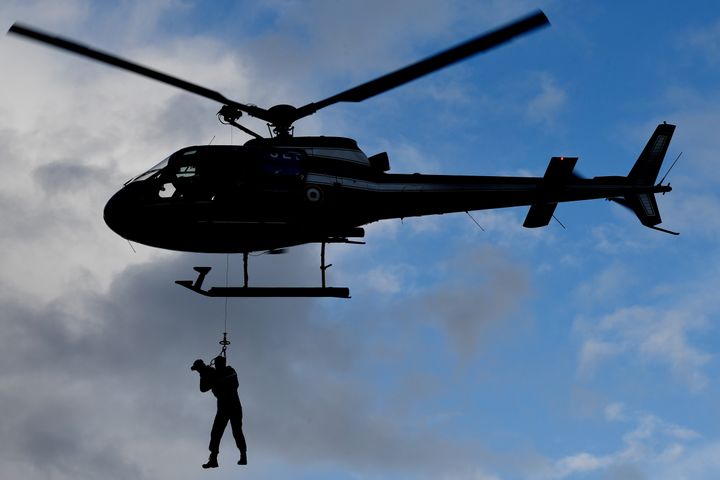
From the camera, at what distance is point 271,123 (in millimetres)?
22547

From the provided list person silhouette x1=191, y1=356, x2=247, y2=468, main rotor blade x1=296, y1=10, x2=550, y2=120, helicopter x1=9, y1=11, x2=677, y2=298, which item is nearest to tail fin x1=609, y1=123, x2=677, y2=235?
helicopter x1=9, y1=11, x2=677, y2=298

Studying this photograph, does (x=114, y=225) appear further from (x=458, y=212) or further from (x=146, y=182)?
(x=458, y=212)

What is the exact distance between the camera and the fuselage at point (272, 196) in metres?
21.7

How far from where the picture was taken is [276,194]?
71.2 feet

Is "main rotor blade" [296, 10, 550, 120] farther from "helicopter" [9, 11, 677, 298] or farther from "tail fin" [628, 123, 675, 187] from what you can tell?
"tail fin" [628, 123, 675, 187]

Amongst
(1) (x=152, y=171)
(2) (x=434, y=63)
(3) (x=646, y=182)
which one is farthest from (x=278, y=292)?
(3) (x=646, y=182)

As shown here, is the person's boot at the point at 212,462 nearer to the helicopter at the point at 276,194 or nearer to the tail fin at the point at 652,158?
the helicopter at the point at 276,194

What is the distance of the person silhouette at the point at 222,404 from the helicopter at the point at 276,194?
246 cm

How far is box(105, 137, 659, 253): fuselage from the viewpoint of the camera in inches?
853

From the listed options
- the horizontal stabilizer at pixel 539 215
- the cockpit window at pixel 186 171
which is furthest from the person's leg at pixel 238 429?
the horizontal stabilizer at pixel 539 215

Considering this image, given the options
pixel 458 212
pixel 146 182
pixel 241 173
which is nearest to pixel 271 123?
pixel 241 173

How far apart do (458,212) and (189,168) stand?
6.38 m

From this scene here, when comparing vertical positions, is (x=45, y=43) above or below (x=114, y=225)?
above

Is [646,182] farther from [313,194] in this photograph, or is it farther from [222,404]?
[222,404]
